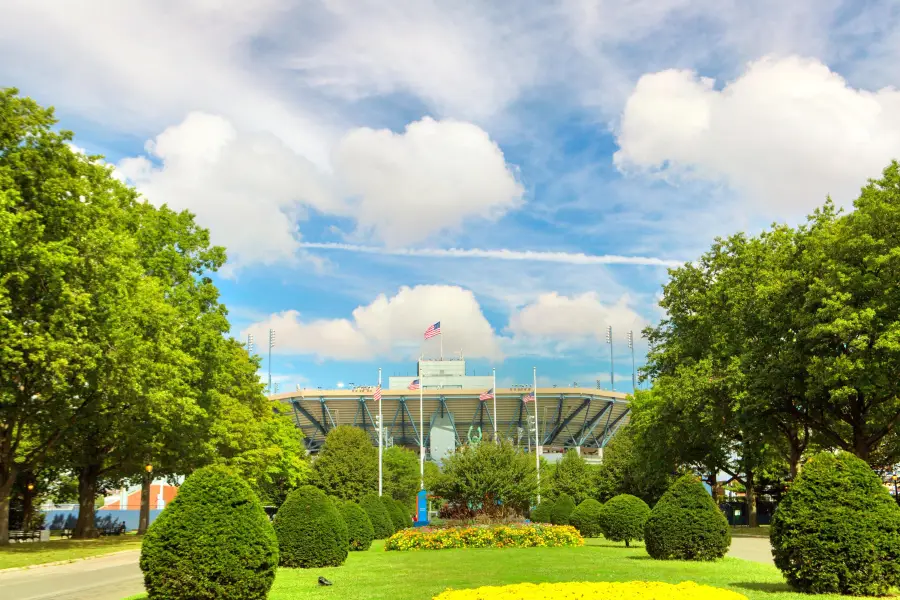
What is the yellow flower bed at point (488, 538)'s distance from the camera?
29.6 metres

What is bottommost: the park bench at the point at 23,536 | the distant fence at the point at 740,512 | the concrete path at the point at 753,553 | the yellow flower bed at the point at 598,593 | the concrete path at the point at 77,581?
the distant fence at the point at 740,512

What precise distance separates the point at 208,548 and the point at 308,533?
10.8m

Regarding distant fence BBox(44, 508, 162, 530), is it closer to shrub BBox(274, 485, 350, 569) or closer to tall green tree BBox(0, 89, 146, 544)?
tall green tree BBox(0, 89, 146, 544)

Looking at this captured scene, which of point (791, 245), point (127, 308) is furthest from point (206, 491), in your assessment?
point (791, 245)

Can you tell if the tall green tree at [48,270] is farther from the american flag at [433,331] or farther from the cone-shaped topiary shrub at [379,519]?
the american flag at [433,331]

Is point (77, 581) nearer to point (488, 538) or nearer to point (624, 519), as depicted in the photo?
point (488, 538)

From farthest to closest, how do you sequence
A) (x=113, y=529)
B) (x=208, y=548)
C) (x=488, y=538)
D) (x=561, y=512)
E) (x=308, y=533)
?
(x=113, y=529), (x=561, y=512), (x=488, y=538), (x=308, y=533), (x=208, y=548)

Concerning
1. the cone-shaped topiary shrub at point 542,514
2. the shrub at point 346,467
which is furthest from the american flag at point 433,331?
the cone-shaped topiary shrub at point 542,514

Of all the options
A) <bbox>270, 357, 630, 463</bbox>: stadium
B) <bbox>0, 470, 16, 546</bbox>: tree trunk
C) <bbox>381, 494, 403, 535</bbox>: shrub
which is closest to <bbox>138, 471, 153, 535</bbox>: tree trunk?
<bbox>0, 470, 16, 546</bbox>: tree trunk

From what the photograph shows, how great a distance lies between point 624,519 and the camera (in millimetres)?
29656

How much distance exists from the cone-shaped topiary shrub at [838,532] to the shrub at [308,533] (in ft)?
41.2

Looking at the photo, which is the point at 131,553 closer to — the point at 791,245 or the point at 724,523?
the point at 724,523

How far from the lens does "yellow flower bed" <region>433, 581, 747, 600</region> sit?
857 cm

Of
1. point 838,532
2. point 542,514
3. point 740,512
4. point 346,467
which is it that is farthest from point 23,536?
point 740,512
